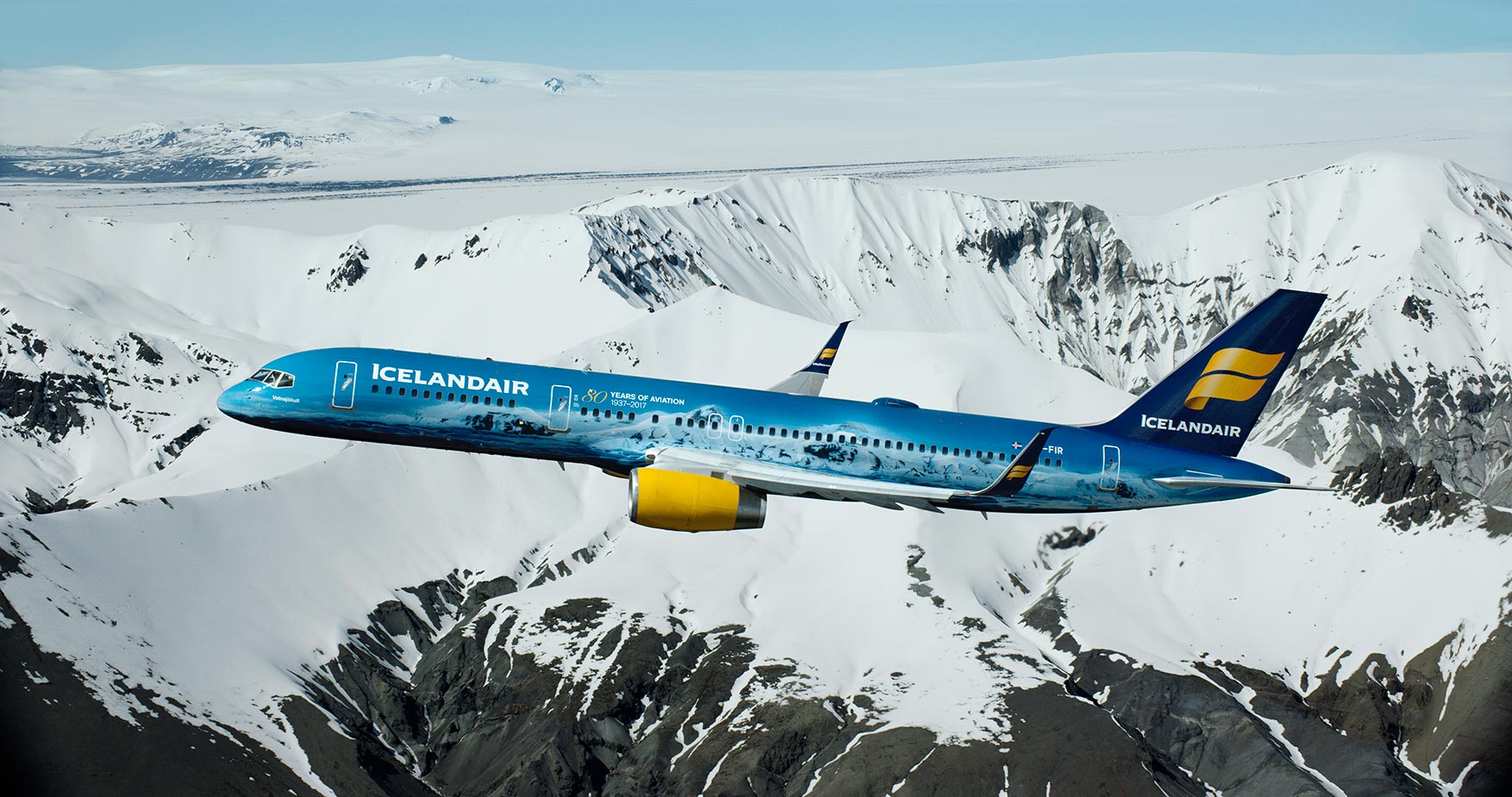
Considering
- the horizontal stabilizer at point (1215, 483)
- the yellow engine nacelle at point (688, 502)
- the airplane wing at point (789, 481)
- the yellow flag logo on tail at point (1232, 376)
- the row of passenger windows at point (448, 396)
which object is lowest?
the yellow engine nacelle at point (688, 502)

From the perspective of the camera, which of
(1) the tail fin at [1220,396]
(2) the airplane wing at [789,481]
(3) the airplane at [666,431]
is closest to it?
(3) the airplane at [666,431]

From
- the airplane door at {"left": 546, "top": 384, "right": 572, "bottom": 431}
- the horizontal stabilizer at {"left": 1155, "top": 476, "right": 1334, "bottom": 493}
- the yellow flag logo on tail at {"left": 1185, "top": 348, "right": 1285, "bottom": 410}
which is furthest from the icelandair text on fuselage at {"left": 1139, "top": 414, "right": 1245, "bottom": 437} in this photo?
the airplane door at {"left": 546, "top": 384, "right": 572, "bottom": 431}

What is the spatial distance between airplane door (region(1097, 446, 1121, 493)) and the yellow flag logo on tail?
608 centimetres

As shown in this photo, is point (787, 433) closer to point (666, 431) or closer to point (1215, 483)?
point (666, 431)

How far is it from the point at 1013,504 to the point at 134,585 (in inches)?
6368

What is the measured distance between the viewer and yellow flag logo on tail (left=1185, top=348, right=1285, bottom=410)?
233ft

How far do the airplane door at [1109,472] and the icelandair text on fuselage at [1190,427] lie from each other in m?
3.89

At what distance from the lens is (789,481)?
2419 inches

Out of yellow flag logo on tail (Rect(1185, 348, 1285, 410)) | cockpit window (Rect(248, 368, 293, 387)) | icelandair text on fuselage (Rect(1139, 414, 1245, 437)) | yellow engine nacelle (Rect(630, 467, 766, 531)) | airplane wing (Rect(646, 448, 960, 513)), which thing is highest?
yellow flag logo on tail (Rect(1185, 348, 1285, 410))

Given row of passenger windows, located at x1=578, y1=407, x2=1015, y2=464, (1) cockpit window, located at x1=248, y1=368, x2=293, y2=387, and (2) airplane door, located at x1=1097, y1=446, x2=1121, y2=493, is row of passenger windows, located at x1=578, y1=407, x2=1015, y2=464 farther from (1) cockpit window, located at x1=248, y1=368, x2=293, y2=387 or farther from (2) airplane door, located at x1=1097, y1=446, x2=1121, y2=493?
(1) cockpit window, located at x1=248, y1=368, x2=293, y2=387

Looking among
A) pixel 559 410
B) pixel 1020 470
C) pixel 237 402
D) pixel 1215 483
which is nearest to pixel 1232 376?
pixel 1215 483

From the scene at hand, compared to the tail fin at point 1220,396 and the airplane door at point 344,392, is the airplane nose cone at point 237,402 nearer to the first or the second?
the airplane door at point 344,392

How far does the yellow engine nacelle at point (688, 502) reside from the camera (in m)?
59.2

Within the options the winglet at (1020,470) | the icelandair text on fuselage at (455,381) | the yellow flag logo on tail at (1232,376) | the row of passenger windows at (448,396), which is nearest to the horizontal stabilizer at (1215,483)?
the yellow flag logo on tail at (1232,376)
